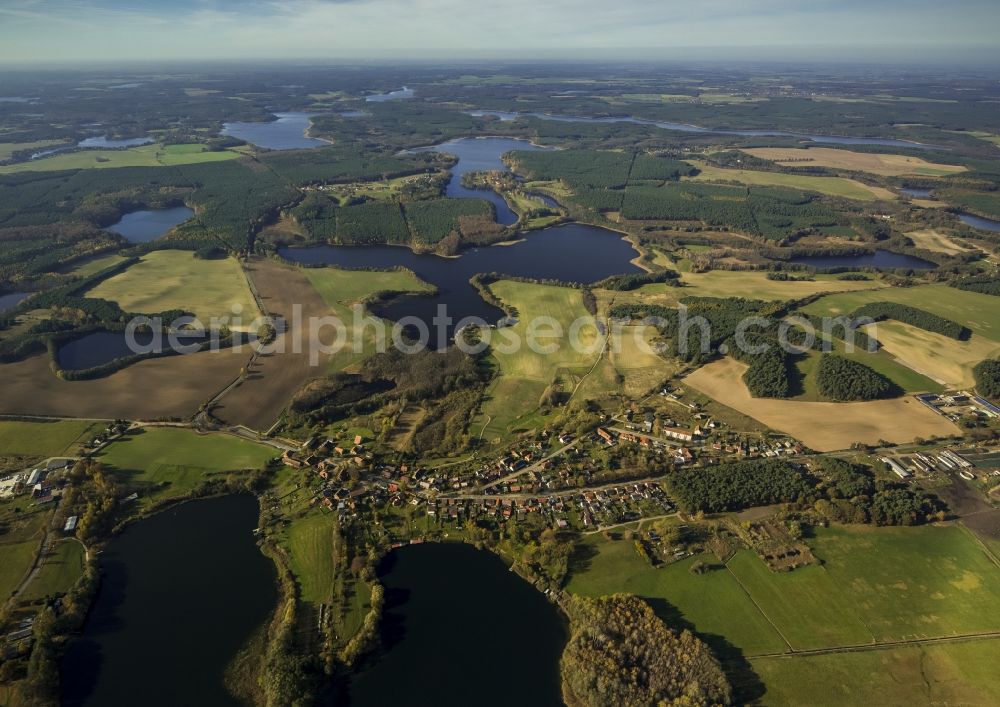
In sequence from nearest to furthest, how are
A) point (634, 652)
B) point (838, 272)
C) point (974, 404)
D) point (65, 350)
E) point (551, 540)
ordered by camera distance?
1. point (634, 652)
2. point (551, 540)
3. point (974, 404)
4. point (65, 350)
5. point (838, 272)

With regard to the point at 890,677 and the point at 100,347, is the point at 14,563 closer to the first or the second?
the point at 100,347

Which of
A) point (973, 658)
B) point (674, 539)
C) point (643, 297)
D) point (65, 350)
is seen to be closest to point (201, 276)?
point (65, 350)

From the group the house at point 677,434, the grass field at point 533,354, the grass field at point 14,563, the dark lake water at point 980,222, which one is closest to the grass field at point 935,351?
the house at point 677,434

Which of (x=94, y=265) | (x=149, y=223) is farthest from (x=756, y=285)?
(x=149, y=223)

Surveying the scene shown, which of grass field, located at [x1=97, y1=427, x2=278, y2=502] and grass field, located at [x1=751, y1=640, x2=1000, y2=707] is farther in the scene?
grass field, located at [x1=97, y1=427, x2=278, y2=502]

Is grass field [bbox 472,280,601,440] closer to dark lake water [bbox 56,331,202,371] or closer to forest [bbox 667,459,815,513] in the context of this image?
forest [bbox 667,459,815,513]

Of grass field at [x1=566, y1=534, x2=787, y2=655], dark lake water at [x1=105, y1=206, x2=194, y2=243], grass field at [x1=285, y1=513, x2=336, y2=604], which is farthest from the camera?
dark lake water at [x1=105, y1=206, x2=194, y2=243]

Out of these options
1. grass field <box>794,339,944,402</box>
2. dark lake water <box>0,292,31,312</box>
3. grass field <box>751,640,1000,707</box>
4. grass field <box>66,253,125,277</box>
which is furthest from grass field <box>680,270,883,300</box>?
dark lake water <box>0,292,31,312</box>

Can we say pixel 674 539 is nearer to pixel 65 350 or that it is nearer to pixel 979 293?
pixel 65 350
